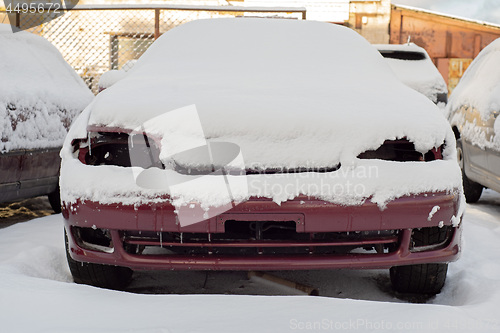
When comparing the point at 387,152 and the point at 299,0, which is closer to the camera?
the point at 387,152

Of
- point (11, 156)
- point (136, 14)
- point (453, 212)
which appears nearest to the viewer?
point (453, 212)

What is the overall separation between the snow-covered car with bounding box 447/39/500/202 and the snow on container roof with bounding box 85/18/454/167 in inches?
51.7

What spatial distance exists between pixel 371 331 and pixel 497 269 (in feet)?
4.33

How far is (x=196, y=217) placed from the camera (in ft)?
6.94

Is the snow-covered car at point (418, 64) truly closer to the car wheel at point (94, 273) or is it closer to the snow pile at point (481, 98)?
the snow pile at point (481, 98)

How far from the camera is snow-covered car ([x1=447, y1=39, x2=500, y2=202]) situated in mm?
4156

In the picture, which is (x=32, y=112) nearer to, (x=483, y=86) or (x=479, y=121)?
(x=479, y=121)

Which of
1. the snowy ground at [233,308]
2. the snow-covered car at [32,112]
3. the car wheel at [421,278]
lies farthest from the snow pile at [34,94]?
the car wheel at [421,278]

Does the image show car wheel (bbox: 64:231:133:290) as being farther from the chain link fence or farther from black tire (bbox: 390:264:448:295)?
the chain link fence

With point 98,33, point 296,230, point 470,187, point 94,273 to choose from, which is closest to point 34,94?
point 94,273

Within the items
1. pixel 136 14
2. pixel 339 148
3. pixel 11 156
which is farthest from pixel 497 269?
pixel 136 14

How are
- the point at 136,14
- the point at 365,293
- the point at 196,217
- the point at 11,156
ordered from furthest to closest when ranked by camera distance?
the point at 136,14 → the point at 11,156 → the point at 365,293 → the point at 196,217

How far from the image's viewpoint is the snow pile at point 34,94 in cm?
362

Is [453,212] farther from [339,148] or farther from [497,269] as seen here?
[497,269]
